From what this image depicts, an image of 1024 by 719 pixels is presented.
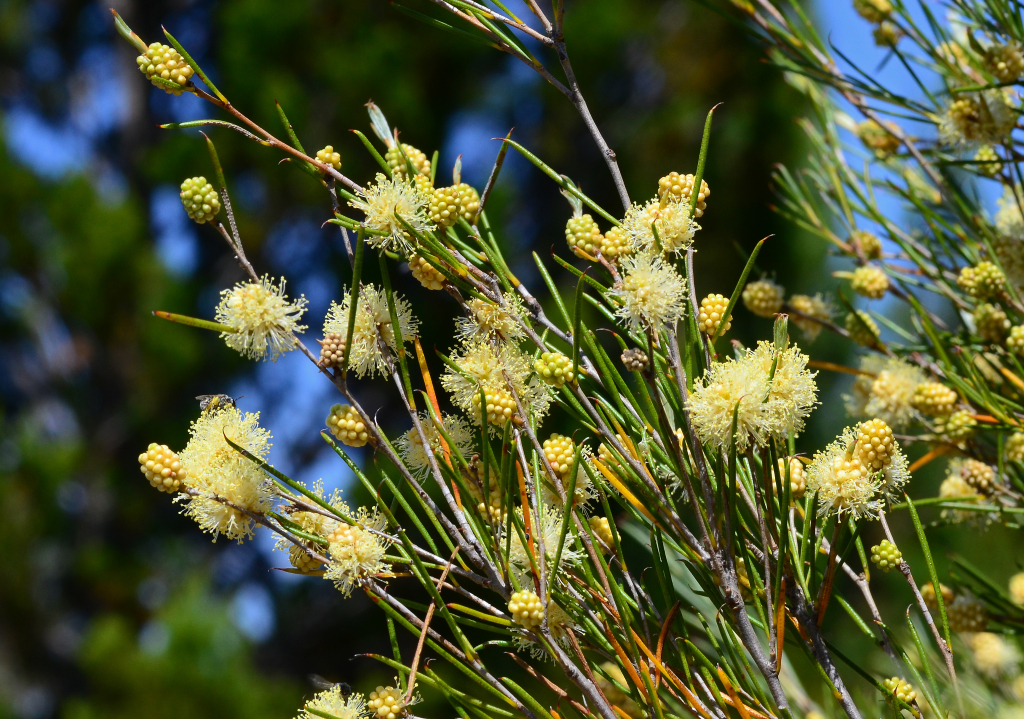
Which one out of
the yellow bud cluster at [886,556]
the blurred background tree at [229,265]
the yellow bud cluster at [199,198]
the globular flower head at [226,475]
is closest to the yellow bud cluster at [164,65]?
the yellow bud cluster at [199,198]

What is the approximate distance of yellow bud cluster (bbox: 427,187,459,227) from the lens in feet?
1.05

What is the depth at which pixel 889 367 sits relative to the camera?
0.49m

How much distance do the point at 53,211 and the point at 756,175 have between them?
8.88 feet

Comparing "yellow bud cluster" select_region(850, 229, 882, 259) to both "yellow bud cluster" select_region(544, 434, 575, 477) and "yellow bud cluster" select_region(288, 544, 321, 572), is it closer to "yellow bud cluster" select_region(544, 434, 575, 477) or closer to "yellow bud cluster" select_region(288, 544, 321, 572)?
"yellow bud cluster" select_region(544, 434, 575, 477)

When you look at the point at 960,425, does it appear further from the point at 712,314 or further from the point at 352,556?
the point at 352,556

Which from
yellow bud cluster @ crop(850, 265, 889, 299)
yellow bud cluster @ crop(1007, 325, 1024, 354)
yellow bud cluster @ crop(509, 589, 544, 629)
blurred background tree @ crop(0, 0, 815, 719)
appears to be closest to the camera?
yellow bud cluster @ crop(509, 589, 544, 629)

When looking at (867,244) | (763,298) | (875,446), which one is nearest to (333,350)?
(875,446)

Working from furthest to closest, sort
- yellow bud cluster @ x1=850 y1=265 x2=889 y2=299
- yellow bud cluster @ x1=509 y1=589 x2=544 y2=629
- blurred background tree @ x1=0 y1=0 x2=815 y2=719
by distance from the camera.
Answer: blurred background tree @ x1=0 y1=0 x2=815 y2=719
yellow bud cluster @ x1=850 y1=265 x2=889 y2=299
yellow bud cluster @ x1=509 y1=589 x2=544 y2=629

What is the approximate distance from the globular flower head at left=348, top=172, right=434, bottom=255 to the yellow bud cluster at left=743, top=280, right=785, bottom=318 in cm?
28

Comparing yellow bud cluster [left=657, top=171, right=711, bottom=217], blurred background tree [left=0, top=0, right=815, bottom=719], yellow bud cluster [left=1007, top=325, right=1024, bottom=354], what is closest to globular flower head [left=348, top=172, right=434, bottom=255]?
yellow bud cluster [left=657, top=171, right=711, bottom=217]

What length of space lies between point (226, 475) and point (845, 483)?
26 centimetres

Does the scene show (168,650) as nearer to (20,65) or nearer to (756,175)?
(756,175)

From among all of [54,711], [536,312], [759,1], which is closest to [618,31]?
[759,1]

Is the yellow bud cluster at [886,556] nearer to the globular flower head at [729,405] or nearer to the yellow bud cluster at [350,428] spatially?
the globular flower head at [729,405]
